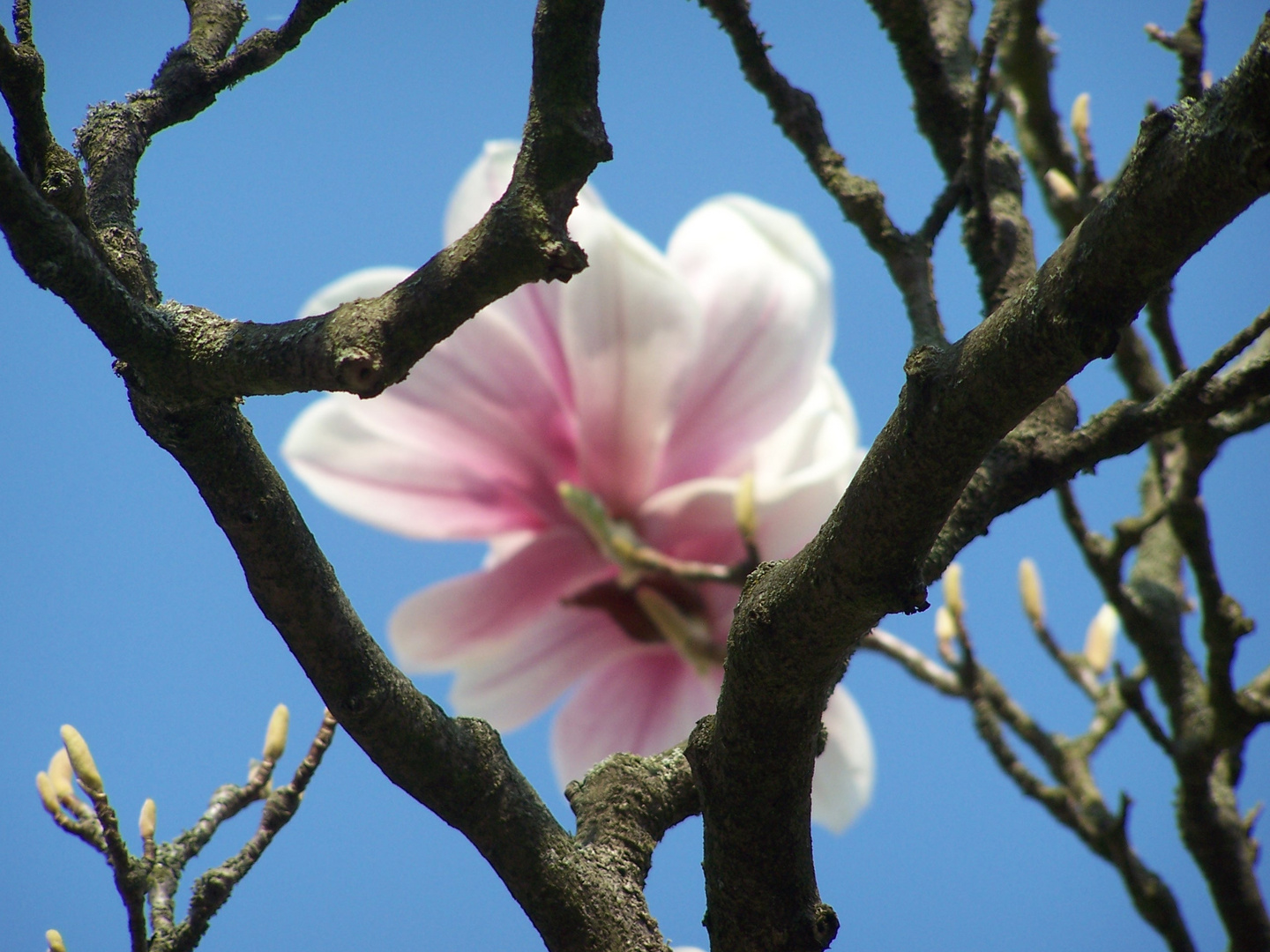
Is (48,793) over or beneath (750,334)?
beneath

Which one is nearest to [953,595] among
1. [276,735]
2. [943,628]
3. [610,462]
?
[943,628]

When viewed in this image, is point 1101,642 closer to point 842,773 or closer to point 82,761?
point 842,773

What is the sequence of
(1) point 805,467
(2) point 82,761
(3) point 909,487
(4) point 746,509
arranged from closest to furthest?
1. (3) point 909,487
2. (2) point 82,761
3. (4) point 746,509
4. (1) point 805,467

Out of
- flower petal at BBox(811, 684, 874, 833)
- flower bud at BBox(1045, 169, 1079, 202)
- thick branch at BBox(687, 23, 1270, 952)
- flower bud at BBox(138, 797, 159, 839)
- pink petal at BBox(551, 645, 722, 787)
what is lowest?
thick branch at BBox(687, 23, 1270, 952)

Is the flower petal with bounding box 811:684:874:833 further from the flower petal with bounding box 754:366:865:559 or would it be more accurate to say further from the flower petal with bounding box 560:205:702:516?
the flower petal with bounding box 560:205:702:516

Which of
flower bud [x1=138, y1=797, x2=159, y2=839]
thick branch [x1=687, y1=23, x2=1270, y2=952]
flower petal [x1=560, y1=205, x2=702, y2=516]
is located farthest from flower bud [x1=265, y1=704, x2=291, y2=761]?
flower petal [x1=560, y1=205, x2=702, y2=516]

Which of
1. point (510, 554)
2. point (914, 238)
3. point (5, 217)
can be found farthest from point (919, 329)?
point (510, 554)

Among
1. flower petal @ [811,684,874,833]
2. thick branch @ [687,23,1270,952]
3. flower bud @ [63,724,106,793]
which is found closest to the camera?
thick branch @ [687,23,1270,952]
